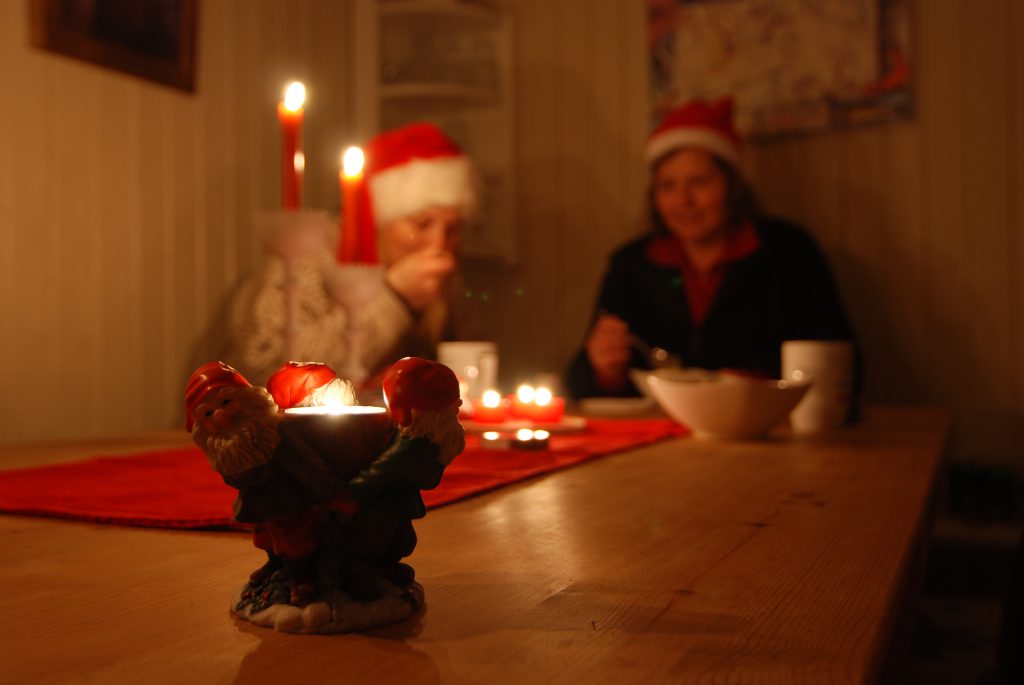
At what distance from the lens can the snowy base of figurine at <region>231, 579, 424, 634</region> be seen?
40 centimetres

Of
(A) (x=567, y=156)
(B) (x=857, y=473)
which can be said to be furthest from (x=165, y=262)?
(B) (x=857, y=473)

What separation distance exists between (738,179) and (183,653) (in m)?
2.11

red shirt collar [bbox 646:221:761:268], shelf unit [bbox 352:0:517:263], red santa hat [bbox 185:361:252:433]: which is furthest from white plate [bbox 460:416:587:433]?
shelf unit [bbox 352:0:517:263]

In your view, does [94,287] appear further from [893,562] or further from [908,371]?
[908,371]

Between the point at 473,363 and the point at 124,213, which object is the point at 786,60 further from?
the point at 124,213

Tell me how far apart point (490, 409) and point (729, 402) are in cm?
32

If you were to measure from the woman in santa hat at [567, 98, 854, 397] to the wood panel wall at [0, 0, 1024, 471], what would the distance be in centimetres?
25

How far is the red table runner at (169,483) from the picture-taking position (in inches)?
26.4

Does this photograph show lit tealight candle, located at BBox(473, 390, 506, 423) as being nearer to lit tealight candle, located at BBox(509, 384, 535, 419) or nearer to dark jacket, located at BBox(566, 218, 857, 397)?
lit tealight candle, located at BBox(509, 384, 535, 419)

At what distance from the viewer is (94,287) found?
1854 millimetres

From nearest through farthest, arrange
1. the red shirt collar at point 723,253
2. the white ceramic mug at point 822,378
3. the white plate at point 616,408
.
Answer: the white ceramic mug at point 822,378 < the white plate at point 616,408 < the red shirt collar at point 723,253

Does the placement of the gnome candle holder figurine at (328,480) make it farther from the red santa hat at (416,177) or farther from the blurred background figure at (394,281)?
the red santa hat at (416,177)

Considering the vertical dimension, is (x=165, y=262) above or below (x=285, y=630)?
above

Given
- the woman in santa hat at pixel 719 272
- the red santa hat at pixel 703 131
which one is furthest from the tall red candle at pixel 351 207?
the red santa hat at pixel 703 131
